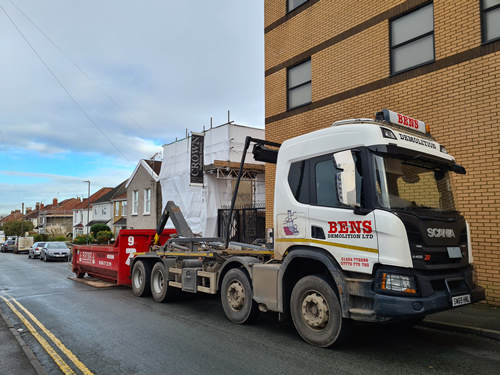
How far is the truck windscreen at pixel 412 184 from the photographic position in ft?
16.0

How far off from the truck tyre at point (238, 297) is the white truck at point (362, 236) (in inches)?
1.1

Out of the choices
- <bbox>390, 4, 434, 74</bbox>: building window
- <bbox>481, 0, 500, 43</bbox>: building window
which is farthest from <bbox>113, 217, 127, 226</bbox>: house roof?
<bbox>481, 0, 500, 43</bbox>: building window

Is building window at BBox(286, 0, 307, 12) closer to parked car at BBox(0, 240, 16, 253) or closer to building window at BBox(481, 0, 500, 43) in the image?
building window at BBox(481, 0, 500, 43)

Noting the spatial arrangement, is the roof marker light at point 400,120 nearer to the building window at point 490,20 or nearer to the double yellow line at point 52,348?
the building window at point 490,20

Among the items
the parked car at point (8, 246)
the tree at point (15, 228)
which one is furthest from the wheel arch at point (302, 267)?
the tree at point (15, 228)

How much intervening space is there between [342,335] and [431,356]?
1.19m

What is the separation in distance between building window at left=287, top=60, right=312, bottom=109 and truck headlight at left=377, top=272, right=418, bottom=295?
846 cm

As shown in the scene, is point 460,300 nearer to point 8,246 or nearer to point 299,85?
point 299,85

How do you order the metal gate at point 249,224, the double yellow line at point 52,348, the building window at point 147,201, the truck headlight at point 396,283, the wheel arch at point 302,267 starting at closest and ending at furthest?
the truck headlight at point 396,283 < the double yellow line at point 52,348 < the wheel arch at point 302,267 < the metal gate at point 249,224 < the building window at point 147,201

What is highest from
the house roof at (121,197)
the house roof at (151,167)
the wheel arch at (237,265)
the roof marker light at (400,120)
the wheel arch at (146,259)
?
the house roof at (151,167)

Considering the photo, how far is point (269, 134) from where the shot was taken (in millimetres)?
13492

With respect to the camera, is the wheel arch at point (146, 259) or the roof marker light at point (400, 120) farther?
the wheel arch at point (146, 259)

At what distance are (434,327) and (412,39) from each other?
22.6ft

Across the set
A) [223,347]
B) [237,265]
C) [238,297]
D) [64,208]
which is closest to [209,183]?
[237,265]
